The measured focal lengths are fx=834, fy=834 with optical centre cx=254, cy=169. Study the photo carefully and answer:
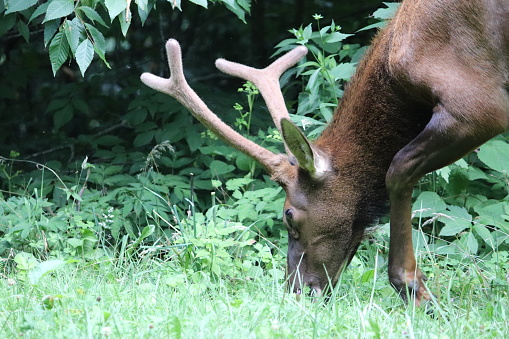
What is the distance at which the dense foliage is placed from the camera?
5.14 metres

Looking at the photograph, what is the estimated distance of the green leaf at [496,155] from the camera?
566cm

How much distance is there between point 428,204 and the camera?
5.78 meters

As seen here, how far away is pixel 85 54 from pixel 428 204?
100 inches

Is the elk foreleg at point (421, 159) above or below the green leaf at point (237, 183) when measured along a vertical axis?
above

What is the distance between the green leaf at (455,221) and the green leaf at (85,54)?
8.00 feet

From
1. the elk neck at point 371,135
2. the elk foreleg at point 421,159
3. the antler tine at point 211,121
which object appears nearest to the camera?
the elk foreleg at point 421,159

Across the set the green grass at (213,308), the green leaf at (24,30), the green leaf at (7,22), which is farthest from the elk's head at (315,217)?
the green leaf at (7,22)

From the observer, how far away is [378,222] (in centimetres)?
501

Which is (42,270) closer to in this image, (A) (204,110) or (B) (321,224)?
(A) (204,110)

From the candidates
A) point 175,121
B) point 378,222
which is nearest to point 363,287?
point 378,222

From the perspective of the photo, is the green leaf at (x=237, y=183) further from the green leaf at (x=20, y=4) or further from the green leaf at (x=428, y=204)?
the green leaf at (x=20, y=4)

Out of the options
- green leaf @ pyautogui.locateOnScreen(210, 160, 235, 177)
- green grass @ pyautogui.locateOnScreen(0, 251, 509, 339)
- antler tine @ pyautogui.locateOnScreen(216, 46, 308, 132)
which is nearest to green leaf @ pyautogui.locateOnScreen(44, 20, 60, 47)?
antler tine @ pyautogui.locateOnScreen(216, 46, 308, 132)

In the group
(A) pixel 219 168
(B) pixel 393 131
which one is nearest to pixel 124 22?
(B) pixel 393 131

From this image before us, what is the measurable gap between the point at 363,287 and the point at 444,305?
2.14ft
